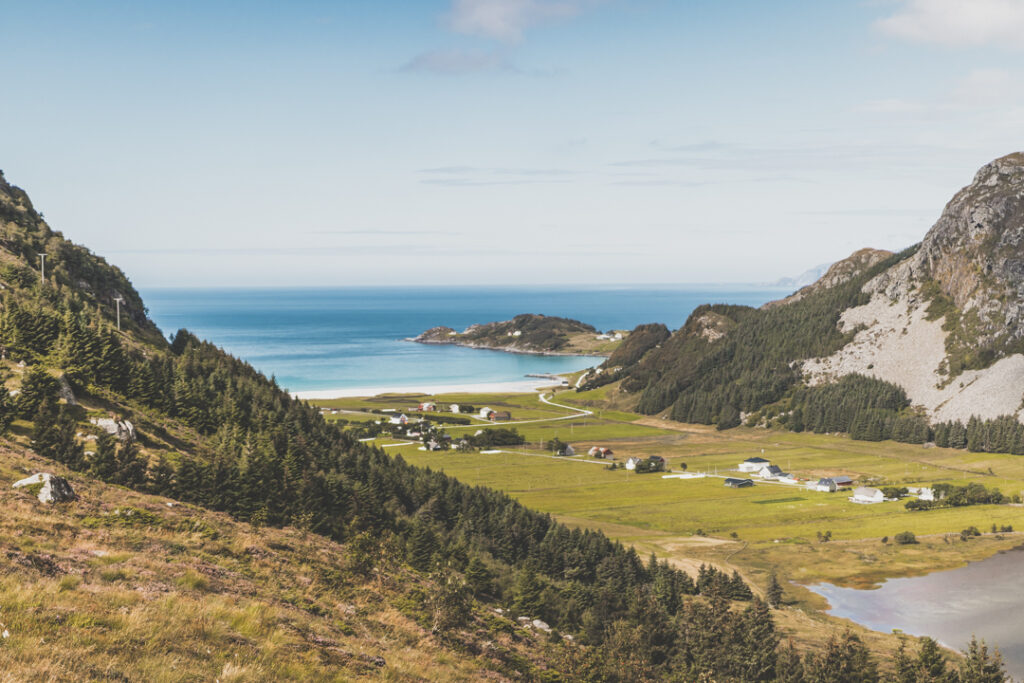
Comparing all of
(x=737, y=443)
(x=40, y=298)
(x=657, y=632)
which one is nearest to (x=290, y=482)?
(x=657, y=632)

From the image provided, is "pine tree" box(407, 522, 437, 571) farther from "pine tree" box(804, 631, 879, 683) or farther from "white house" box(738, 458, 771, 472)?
"white house" box(738, 458, 771, 472)

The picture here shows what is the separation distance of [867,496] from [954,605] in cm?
4716

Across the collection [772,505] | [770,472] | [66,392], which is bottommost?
[772,505]

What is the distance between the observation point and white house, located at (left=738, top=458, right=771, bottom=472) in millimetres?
141375

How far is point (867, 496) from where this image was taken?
114875 millimetres

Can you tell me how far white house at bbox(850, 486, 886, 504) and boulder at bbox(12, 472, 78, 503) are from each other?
116m

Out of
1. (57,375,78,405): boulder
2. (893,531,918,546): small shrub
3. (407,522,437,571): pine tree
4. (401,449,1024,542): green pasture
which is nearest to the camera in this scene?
(407,522,437,571): pine tree

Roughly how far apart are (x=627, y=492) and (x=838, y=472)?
4790 centimetres

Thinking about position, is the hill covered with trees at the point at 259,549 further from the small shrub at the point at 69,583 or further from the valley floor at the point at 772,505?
the valley floor at the point at 772,505

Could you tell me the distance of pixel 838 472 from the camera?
137125 millimetres

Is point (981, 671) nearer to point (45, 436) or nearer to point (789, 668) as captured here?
point (789, 668)

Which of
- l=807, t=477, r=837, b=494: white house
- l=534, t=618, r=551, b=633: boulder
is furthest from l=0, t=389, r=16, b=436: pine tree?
l=807, t=477, r=837, b=494: white house

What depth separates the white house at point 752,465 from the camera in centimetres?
14138

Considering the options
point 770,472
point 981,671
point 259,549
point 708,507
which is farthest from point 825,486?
point 259,549
